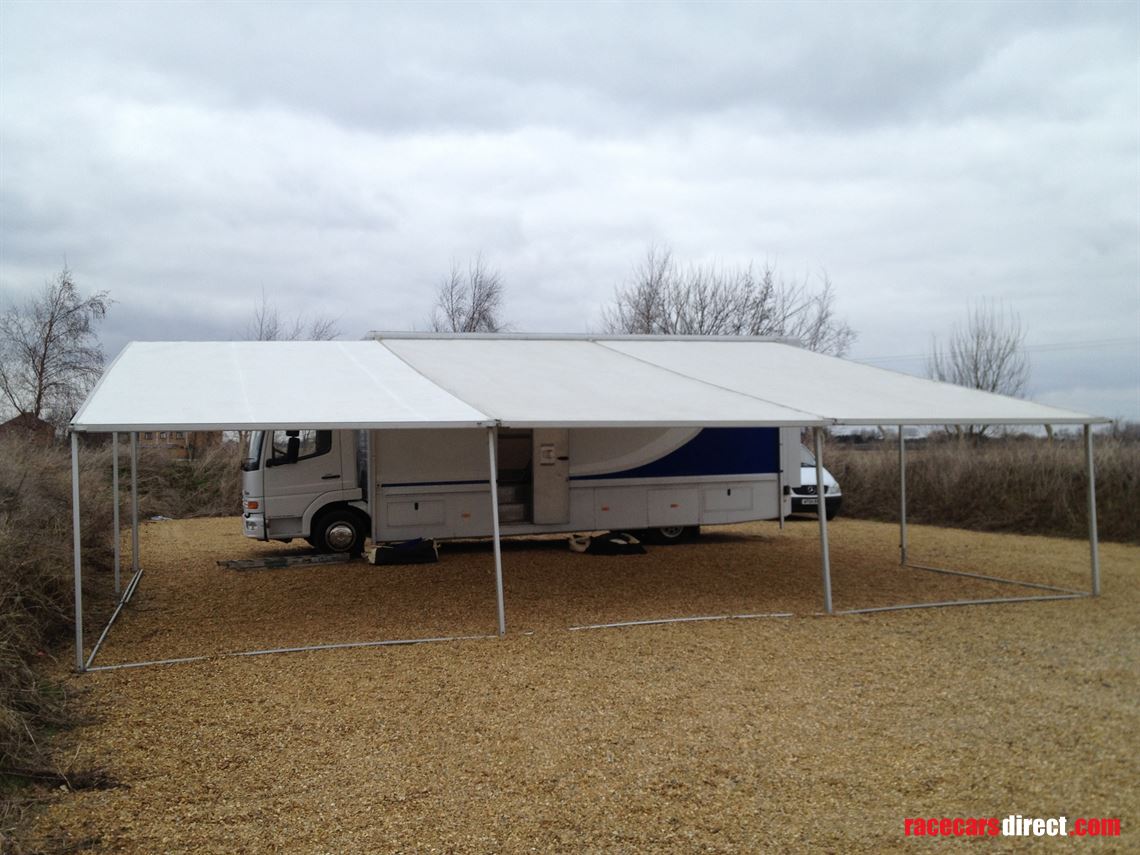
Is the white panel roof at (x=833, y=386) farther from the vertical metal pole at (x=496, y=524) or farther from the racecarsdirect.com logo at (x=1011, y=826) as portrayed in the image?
the racecarsdirect.com logo at (x=1011, y=826)

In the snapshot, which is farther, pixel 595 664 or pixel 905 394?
pixel 905 394

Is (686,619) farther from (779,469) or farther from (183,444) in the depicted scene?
(183,444)

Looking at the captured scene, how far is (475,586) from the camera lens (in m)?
9.79

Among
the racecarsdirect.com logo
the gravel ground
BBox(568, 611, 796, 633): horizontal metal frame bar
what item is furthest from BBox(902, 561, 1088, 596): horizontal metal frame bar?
the racecarsdirect.com logo

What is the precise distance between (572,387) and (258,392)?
292cm

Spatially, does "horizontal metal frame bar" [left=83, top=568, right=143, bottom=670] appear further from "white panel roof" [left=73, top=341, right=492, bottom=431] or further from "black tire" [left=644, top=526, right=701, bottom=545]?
"black tire" [left=644, top=526, right=701, bottom=545]

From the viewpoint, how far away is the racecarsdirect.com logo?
3.70 meters

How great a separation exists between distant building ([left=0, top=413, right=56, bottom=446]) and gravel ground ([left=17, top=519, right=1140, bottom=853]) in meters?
9.23

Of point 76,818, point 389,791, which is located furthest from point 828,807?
point 76,818

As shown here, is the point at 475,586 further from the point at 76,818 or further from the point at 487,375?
the point at 76,818

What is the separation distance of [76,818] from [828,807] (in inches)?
124

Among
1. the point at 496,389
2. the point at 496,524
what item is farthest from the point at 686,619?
the point at 496,389

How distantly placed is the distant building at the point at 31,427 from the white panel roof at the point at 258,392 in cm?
884

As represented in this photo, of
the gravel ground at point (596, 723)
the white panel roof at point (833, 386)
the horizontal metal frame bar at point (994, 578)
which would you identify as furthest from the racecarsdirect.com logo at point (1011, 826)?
the horizontal metal frame bar at point (994, 578)
